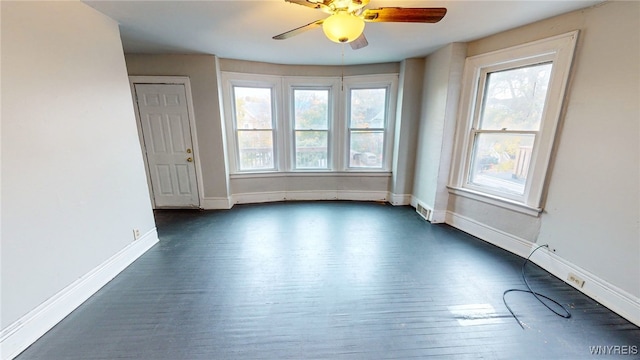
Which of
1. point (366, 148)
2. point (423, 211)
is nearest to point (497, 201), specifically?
point (423, 211)

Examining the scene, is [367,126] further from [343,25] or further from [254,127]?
[343,25]

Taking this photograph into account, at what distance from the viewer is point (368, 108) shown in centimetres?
402

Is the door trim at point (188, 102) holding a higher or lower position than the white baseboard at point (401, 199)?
higher

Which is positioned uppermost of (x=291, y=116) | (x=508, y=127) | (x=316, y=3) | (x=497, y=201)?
(x=316, y=3)

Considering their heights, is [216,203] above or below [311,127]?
below

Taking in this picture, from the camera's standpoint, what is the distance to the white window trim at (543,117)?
207cm

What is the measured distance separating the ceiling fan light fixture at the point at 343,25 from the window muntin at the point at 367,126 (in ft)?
8.12

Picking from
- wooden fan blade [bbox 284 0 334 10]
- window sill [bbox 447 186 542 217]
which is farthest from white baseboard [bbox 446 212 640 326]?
wooden fan blade [bbox 284 0 334 10]

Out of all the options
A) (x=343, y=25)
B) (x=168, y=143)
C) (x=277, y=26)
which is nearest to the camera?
(x=343, y=25)

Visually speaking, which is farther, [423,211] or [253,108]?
[253,108]

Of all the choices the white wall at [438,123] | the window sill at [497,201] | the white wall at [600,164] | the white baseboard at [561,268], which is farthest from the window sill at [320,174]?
the white wall at [600,164]

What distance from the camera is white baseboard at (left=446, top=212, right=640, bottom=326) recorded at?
5.57 feet

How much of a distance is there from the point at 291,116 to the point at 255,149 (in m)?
0.84

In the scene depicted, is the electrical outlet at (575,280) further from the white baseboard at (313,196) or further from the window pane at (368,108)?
the window pane at (368,108)
